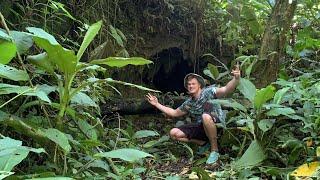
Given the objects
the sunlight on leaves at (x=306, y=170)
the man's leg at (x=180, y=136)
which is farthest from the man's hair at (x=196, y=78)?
the sunlight on leaves at (x=306, y=170)

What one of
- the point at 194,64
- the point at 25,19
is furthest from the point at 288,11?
the point at 25,19

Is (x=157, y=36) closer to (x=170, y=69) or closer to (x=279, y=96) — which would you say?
(x=170, y=69)

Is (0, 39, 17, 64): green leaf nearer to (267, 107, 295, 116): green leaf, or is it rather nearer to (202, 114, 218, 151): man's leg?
(267, 107, 295, 116): green leaf

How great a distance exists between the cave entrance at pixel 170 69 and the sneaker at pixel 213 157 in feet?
7.56

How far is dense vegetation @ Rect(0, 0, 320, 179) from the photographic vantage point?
193cm

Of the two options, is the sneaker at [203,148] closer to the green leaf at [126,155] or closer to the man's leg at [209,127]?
the man's leg at [209,127]

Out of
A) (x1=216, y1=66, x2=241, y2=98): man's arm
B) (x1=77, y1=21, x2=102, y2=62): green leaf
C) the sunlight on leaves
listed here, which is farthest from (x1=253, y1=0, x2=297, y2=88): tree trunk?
(x1=77, y1=21, x2=102, y2=62): green leaf

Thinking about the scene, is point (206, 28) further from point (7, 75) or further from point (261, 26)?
point (7, 75)

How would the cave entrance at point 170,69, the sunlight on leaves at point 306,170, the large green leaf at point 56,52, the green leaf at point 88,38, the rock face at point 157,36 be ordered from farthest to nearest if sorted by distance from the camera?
1. the cave entrance at point 170,69
2. the rock face at point 157,36
3. the sunlight on leaves at point 306,170
4. the green leaf at point 88,38
5. the large green leaf at point 56,52

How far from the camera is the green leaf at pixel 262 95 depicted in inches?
141

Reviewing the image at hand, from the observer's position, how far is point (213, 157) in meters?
4.02

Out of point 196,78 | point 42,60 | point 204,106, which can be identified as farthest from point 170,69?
point 42,60

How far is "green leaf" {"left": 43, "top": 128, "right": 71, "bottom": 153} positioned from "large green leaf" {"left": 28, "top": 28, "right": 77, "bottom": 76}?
277 millimetres

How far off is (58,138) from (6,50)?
16.7 inches
